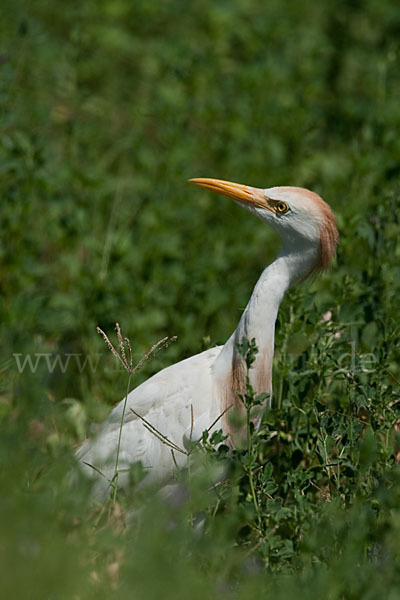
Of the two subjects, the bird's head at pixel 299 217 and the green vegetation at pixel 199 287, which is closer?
the green vegetation at pixel 199 287

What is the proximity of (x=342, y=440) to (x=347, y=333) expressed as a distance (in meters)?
0.90

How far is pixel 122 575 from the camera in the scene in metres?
2.09

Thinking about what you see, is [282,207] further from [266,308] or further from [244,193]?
[266,308]

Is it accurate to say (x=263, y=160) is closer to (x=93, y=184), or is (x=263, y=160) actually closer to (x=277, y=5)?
(x=93, y=184)

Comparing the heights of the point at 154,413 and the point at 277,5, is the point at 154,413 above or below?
below

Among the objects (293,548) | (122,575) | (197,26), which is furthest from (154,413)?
(197,26)

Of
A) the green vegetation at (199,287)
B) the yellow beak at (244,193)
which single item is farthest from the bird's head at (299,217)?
the green vegetation at (199,287)

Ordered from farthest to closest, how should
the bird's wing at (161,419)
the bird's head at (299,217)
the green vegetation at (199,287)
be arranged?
the bird's wing at (161,419) → the bird's head at (299,217) → the green vegetation at (199,287)

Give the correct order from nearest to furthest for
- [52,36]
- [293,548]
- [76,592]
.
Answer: [76,592]
[293,548]
[52,36]

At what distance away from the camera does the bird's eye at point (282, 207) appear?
9.88ft

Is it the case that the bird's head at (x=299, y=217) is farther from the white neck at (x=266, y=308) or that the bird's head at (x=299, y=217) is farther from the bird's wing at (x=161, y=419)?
the bird's wing at (x=161, y=419)

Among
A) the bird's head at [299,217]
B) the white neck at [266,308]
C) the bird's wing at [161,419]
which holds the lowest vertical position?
the bird's wing at [161,419]

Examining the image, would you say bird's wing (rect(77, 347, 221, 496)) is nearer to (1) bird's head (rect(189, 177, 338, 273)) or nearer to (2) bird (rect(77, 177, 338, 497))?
(2) bird (rect(77, 177, 338, 497))

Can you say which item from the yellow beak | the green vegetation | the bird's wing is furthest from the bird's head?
the bird's wing
